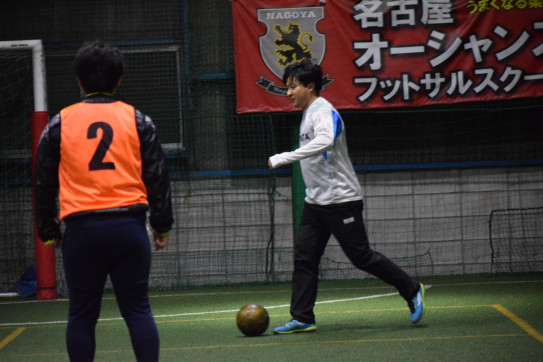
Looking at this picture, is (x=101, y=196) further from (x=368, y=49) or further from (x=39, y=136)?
(x=368, y=49)

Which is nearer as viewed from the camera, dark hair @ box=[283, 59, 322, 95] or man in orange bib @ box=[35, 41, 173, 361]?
man in orange bib @ box=[35, 41, 173, 361]

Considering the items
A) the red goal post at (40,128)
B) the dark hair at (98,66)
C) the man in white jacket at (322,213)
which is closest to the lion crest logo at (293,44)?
the red goal post at (40,128)

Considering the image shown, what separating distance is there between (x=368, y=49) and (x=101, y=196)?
7404 mm

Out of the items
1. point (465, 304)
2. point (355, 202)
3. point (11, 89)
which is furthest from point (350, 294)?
point (11, 89)

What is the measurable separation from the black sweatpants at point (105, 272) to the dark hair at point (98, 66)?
0.62m

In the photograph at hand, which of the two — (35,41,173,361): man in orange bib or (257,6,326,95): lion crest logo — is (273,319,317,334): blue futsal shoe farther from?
(257,6,326,95): lion crest logo

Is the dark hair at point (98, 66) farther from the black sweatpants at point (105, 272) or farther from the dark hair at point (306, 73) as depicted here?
the dark hair at point (306, 73)

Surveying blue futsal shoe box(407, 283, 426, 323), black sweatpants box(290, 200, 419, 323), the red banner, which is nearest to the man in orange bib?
black sweatpants box(290, 200, 419, 323)

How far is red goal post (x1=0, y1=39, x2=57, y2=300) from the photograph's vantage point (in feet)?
31.2

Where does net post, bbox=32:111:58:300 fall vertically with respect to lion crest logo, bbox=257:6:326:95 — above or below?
below

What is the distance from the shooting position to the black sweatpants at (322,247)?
20.4ft

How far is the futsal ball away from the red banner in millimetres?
4782

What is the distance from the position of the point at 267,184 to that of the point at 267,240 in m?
0.74

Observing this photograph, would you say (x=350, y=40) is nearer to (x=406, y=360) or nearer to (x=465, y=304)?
(x=465, y=304)
